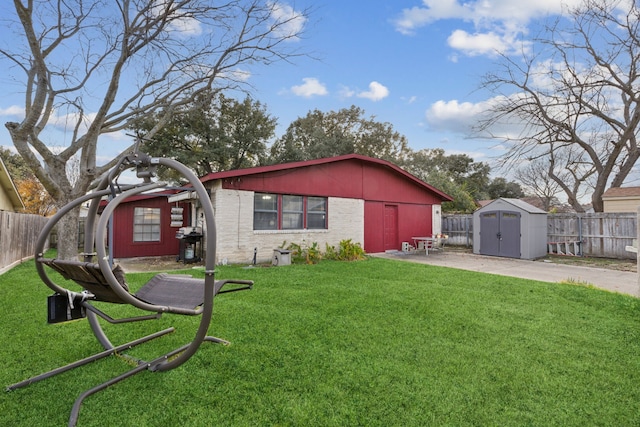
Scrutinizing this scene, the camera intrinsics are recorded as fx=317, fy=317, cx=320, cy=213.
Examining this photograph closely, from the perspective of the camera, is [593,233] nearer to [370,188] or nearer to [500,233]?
[500,233]

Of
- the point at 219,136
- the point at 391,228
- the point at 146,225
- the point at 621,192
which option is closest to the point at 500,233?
the point at 391,228

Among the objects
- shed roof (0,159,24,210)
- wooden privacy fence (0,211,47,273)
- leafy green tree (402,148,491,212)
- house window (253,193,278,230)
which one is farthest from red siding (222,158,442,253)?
leafy green tree (402,148,491,212)

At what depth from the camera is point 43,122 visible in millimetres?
8812

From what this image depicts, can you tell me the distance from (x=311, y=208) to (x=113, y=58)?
7.67 metres

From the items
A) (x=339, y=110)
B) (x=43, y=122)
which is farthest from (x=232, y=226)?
(x=339, y=110)

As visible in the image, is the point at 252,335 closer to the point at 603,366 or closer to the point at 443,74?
the point at 603,366

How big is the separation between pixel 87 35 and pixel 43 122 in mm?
2961

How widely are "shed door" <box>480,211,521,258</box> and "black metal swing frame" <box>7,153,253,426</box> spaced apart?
11328 mm

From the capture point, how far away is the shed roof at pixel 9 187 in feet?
40.0

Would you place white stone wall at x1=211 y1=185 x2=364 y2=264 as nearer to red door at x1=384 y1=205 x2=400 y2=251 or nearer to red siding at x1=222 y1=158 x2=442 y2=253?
red siding at x1=222 y1=158 x2=442 y2=253

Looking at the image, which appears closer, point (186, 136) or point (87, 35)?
point (87, 35)

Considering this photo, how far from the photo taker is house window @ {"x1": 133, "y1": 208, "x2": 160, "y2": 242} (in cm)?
1116

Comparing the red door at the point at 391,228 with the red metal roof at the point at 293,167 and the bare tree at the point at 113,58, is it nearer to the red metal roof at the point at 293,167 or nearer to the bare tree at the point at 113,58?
the red metal roof at the point at 293,167

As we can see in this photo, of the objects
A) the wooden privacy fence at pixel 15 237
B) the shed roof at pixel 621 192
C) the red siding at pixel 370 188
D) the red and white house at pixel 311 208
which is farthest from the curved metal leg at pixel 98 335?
the shed roof at pixel 621 192
